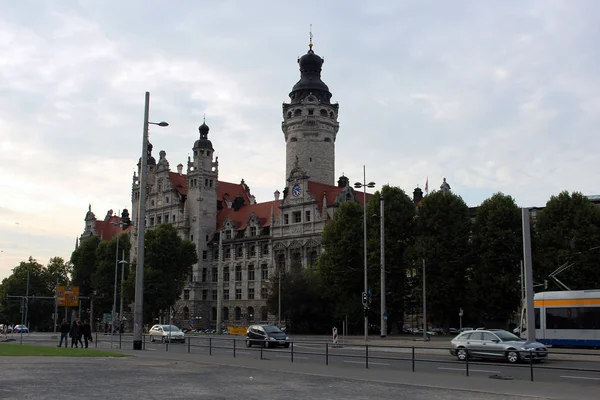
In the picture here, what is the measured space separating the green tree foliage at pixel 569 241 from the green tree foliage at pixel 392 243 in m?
13.4

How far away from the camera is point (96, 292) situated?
336 feet

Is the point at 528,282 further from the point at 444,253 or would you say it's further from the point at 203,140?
the point at 203,140

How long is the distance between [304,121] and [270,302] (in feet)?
129

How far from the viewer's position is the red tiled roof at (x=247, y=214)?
104 metres

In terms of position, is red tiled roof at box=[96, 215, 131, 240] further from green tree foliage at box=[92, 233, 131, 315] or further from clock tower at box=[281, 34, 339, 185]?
clock tower at box=[281, 34, 339, 185]

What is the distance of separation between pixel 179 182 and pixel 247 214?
52.6 feet

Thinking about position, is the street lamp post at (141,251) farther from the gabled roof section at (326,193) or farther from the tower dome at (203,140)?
the tower dome at (203,140)

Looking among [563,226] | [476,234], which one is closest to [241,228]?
[476,234]

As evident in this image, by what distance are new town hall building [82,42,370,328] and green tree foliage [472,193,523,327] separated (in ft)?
109

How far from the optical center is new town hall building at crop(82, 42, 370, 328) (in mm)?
98000

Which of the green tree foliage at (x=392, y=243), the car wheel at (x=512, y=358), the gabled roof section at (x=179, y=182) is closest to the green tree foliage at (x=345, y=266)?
the green tree foliage at (x=392, y=243)

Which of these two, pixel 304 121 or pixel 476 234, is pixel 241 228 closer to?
pixel 304 121

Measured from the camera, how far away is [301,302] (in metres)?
77.8

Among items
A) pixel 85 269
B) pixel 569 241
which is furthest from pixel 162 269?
pixel 569 241
